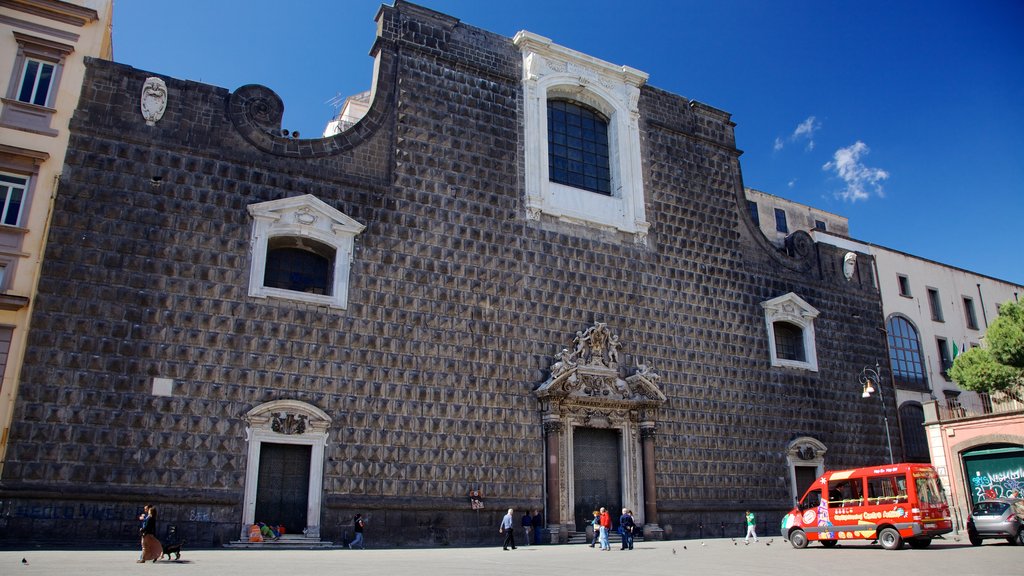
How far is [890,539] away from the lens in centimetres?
1471

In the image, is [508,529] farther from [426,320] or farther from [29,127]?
[29,127]

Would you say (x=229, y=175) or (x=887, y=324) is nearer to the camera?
(x=229, y=175)

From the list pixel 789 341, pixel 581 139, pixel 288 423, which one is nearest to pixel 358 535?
pixel 288 423

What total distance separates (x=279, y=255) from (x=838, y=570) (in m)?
12.1

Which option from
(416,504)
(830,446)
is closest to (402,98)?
(416,504)

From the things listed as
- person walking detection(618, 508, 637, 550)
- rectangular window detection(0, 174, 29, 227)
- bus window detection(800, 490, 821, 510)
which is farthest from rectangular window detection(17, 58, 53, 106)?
bus window detection(800, 490, 821, 510)

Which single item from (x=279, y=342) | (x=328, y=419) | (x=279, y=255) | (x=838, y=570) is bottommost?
(x=838, y=570)

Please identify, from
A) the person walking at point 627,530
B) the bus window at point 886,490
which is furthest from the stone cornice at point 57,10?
the bus window at point 886,490

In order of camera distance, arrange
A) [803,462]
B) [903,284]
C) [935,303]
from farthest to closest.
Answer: [935,303], [903,284], [803,462]

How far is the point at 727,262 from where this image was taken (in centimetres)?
2206

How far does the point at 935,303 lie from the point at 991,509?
1741 centimetres

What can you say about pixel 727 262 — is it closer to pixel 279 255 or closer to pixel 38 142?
pixel 279 255

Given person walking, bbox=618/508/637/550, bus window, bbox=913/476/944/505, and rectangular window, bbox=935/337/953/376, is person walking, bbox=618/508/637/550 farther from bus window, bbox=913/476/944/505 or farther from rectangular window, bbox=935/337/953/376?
rectangular window, bbox=935/337/953/376

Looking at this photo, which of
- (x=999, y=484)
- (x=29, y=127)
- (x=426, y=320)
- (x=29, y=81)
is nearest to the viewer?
(x=29, y=127)
